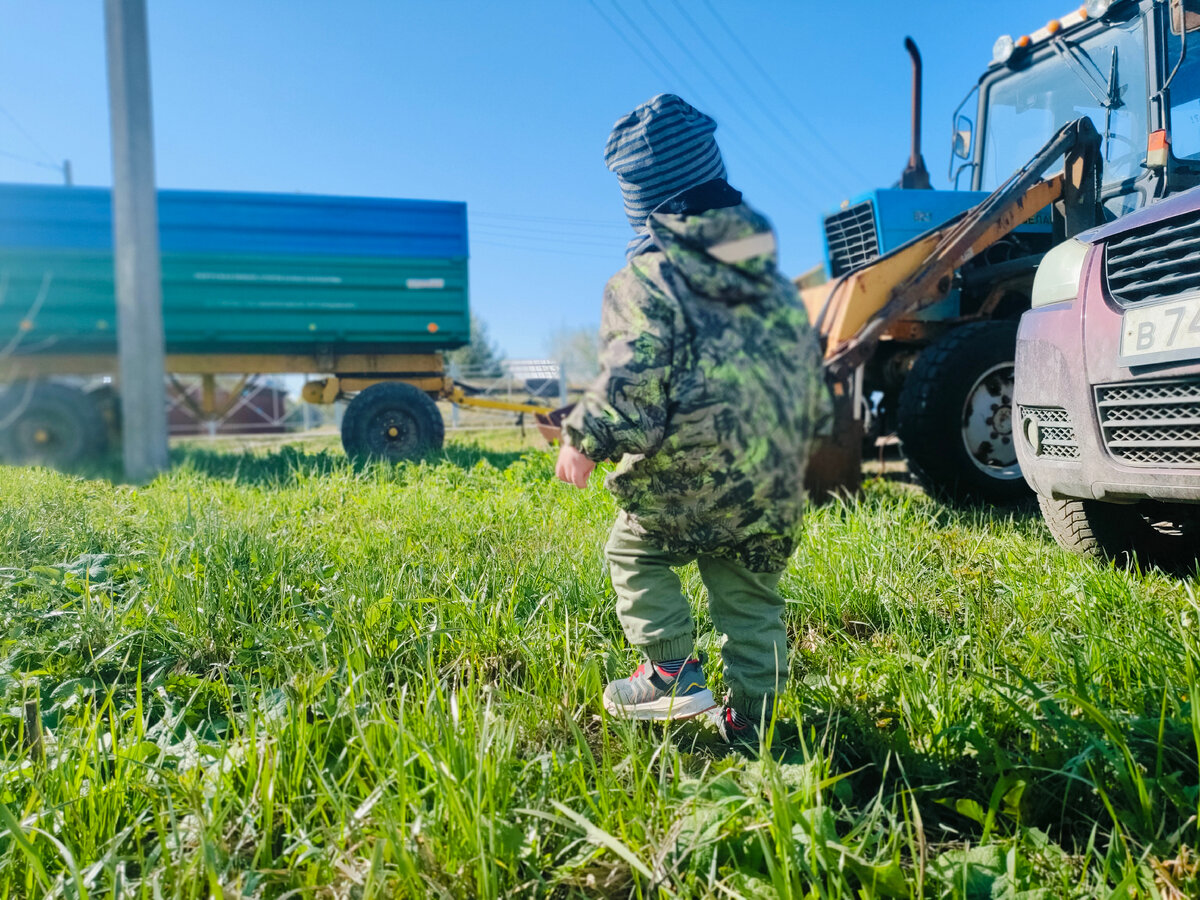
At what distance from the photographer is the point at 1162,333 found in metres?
2.05

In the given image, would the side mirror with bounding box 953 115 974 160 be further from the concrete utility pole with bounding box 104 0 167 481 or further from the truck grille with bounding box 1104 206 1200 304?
the concrete utility pole with bounding box 104 0 167 481

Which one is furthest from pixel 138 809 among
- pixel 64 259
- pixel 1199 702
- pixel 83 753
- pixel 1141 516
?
pixel 64 259

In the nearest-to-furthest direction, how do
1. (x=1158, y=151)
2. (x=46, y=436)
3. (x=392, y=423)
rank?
(x=1158, y=151), (x=46, y=436), (x=392, y=423)

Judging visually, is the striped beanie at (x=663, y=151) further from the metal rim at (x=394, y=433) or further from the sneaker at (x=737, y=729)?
the metal rim at (x=394, y=433)

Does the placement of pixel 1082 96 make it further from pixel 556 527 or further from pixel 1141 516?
pixel 556 527

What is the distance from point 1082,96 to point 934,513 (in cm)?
241

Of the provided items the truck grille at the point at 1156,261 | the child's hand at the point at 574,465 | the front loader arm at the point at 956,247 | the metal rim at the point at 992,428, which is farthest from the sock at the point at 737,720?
the metal rim at the point at 992,428

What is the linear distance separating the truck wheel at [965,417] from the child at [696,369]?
99.1 inches

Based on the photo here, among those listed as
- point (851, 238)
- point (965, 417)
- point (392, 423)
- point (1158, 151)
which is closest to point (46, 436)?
point (392, 423)

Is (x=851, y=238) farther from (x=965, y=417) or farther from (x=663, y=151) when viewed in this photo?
(x=663, y=151)

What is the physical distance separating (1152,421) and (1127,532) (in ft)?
A: 2.20

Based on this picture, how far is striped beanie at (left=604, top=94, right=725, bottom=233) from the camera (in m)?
1.42

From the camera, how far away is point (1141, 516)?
2604 millimetres

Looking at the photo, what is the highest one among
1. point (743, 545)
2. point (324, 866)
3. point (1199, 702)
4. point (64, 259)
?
point (64, 259)
